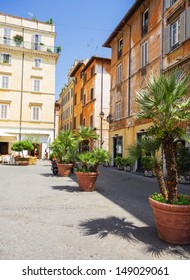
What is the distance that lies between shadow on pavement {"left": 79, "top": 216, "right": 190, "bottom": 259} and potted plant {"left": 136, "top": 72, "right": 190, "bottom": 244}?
0.23 m

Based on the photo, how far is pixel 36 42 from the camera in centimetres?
3422

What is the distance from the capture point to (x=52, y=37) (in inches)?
1371

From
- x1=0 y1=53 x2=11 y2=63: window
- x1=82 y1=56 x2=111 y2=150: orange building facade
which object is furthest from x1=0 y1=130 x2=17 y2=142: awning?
x1=0 y1=53 x2=11 y2=63: window

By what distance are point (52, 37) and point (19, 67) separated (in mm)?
6216

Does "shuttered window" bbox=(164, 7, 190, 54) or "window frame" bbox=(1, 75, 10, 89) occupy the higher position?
"window frame" bbox=(1, 75, 10, 89)

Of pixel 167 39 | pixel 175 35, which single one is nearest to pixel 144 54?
pixel 167 39

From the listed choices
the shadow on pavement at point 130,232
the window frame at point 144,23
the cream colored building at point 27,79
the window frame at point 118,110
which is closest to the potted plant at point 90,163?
the shadow on pavement at point 130,232

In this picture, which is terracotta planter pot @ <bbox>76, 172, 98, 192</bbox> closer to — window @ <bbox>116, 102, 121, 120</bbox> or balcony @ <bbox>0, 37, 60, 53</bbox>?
window @ <bbox>116, 102, 121, 120</bbox>

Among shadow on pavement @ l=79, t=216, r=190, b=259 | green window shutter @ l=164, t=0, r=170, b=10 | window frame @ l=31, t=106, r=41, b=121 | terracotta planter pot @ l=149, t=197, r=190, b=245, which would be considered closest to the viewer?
shadow on pavement @ l=79, t=216, r=190, b=259

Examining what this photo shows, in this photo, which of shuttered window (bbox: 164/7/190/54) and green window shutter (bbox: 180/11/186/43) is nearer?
shuttered window (bbox: 164/7/190/54)

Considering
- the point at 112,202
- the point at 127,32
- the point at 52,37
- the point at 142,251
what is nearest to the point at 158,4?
the point at 127,32

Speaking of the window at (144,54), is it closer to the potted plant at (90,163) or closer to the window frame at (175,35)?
the window frame at (175,35)

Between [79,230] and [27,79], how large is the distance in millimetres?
31666

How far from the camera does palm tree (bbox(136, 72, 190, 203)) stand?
4.51 m
